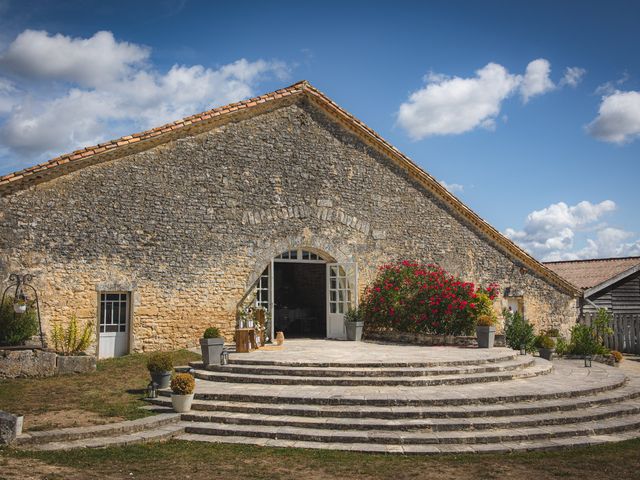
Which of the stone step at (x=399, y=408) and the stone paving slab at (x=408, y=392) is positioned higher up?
the stone paving slab at (x=408, y=392)

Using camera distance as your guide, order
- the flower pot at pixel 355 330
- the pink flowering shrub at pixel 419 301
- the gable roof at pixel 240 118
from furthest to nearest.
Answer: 1. the flower pot at pixel 355 330
2. the pink flowering shrub at pixel 419 301
3. the gable roof at pixel 240 118

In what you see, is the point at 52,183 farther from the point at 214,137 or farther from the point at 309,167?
the point at 309,167

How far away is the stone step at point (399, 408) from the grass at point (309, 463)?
116 cm

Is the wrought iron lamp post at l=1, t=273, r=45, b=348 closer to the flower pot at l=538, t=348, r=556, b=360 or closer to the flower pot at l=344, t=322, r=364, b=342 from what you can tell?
the flower pot at l=344, t=322, r=364, b=342

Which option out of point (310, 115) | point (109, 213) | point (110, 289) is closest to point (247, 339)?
point (110, 289)

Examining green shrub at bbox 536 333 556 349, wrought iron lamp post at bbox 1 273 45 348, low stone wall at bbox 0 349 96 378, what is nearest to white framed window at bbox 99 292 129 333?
wrought iron lamp post at bbox 1 273 45 348

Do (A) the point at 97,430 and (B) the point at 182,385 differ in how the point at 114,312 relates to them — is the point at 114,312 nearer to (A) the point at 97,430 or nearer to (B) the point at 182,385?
(B) the point at 182,385

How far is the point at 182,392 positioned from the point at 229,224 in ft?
23.1

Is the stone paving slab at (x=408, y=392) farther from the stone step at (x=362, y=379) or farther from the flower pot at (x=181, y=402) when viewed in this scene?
the flower pot at (x=181, y=402)

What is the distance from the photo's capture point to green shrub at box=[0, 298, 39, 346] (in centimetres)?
1199

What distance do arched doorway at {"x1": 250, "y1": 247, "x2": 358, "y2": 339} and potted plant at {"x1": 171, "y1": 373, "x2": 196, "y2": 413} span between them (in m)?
6.59

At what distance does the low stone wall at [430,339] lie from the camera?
14693 mm

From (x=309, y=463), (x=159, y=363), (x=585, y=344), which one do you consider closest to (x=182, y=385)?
(x=159, y=363)

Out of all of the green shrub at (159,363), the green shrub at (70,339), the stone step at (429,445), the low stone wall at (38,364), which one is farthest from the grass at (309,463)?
the green shrub at (70,339)
